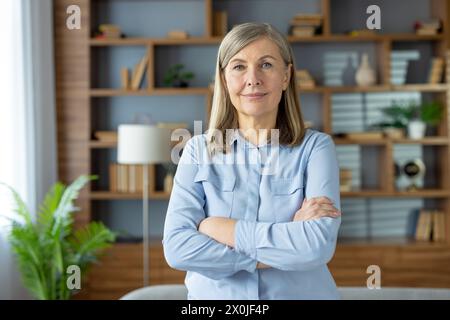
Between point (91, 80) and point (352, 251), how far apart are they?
1.34 metres

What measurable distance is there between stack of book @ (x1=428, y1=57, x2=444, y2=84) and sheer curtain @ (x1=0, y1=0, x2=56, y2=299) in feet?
5.37

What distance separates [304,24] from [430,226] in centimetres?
104

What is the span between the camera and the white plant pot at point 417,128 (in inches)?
118

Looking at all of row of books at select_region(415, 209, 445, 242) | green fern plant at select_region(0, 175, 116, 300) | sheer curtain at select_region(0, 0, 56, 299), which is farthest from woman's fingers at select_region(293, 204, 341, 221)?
row of books at select_region(415, 209, 445, 242)

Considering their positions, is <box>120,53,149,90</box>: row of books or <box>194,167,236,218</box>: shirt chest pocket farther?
<box>120,53,149,90</box>: row of books

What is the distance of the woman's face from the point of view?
0.59 metres

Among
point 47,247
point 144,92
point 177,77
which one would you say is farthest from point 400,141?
point 47,247

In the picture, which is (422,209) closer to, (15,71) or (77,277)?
(15,71)

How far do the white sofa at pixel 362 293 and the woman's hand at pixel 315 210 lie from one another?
1.71 ft

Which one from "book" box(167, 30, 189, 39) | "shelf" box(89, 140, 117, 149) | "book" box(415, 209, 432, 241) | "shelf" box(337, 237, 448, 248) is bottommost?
"shelf" box(337, 237, 448, 248)

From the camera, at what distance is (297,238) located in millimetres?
645

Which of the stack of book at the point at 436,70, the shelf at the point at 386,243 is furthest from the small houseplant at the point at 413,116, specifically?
the shelf at the point at 386,243

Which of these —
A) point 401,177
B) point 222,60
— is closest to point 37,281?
point 401,177

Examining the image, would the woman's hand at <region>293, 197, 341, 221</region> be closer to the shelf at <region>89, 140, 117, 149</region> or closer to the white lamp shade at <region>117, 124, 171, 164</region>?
the white lamp shade at <region>117, 124, 171, 164</region>
